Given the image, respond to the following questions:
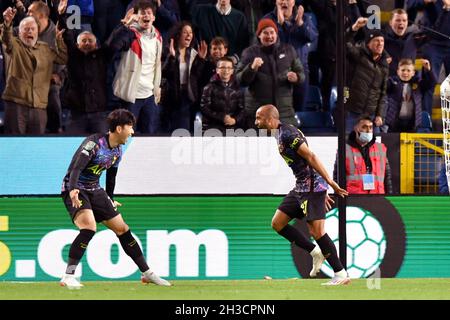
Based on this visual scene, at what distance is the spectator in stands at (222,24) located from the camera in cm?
1516

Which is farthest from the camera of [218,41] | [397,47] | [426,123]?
[397,47]

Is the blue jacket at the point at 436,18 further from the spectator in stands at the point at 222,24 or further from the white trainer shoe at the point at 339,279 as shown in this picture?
the white trainer shoe at the point at 339,279

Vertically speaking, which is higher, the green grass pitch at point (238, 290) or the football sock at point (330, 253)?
the football sock at point (330, 253)

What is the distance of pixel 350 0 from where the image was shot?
50.9 feet

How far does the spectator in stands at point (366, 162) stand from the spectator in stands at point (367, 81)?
381mm

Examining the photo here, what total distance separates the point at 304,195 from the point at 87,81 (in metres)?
3.00

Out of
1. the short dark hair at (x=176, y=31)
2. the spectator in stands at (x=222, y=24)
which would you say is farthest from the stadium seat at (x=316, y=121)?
the short dark hair at (x=176, y=31)

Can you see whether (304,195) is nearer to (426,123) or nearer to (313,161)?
(313,161)

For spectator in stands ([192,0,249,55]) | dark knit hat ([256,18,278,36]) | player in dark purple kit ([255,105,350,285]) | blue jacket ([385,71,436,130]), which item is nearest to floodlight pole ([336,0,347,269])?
player in dark purple kit ([255,105,350,285])

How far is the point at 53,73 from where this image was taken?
1454 centimetres

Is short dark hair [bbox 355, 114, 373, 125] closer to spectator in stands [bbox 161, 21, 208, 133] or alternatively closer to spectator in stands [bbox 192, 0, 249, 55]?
spectator in stands [bbox 192, 0, 249, 55]

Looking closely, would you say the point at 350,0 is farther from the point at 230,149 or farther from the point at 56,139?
the point at 56,139

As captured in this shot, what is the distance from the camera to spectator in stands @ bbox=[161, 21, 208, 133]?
48.3 ft

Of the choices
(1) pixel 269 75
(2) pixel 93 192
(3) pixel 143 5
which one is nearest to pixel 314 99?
(1) pixel 269 75
